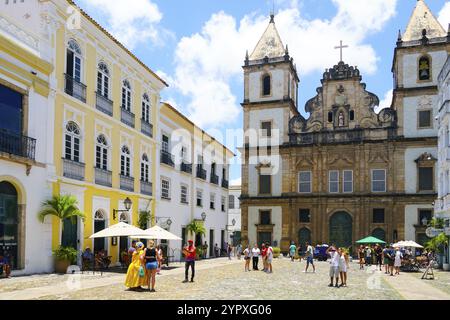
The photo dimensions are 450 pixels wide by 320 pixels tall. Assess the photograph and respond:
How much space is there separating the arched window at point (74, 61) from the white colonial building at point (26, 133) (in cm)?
157

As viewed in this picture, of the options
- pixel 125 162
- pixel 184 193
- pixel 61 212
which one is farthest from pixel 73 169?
pixel 184 193

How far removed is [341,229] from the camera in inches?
1764

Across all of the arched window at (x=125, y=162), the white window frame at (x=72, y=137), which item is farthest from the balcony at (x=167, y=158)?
the white window frame at (x=72, y=137)

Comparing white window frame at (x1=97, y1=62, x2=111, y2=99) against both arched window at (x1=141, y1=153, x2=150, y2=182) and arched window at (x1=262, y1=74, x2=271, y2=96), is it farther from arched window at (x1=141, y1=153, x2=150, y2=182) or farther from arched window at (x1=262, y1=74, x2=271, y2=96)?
arched window at (x1=262, y1=74, x2=271, y2=96)

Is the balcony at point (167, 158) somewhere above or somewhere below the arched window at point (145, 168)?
above

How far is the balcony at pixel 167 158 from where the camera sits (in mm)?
33188

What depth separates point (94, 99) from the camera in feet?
80.7

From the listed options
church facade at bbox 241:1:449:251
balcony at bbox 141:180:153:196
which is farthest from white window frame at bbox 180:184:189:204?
church facade at bbox 241:1:449:251

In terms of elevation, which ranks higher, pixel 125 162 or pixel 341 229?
pixel 125 162

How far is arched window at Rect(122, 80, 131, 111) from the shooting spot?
27844 mm

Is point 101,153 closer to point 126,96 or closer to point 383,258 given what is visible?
point 126,96

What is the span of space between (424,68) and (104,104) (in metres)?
28.7

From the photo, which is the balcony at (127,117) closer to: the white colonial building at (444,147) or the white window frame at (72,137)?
the white window frame at (72,137)

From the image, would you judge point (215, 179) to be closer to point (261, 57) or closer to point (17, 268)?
point (261, 57)
